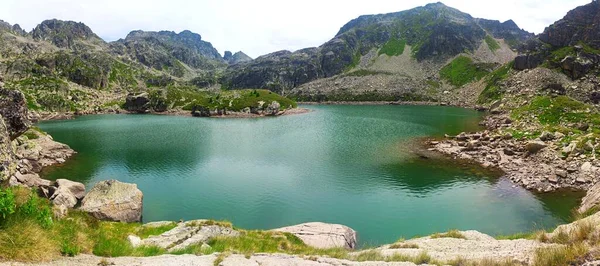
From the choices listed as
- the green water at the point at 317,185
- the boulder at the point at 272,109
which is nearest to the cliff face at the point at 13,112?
the green water at the point at 317,185

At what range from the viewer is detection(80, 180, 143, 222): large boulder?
112 feet

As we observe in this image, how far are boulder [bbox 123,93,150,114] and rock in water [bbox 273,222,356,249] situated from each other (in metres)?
156

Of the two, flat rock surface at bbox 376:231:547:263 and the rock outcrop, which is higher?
flat rock surface at bbox 376:231:547:263

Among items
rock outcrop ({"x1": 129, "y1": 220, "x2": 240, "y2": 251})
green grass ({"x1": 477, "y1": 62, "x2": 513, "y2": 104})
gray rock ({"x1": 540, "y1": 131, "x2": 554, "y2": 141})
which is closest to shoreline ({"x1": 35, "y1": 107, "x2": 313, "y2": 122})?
green grass ({"x1": 477, "y1": 62, "x2": 513, "y2": 104})

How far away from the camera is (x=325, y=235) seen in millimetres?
29453

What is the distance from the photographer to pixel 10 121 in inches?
874

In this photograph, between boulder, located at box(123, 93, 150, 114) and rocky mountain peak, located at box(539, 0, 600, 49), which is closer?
rocky mountain peak, located at box(539, 0, 600, 49)

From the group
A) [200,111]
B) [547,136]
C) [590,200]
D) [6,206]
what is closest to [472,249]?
[6,206]

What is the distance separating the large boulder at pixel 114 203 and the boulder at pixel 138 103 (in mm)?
140761

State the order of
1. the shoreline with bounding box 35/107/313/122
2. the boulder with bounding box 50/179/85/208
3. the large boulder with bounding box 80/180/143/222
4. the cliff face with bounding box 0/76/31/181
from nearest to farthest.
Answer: the cliff face with bounding box 0/76/31/181
the large boulder with bounding box 80/180/143/222
the boulder with bounding box 50/179/85/208
the shoreline with bounding box 35/107/313/122

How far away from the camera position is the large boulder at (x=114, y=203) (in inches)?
1347

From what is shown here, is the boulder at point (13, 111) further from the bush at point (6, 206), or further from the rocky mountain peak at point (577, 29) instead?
the rocky mountain peak at point (577, 29)

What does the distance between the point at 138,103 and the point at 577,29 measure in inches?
8836

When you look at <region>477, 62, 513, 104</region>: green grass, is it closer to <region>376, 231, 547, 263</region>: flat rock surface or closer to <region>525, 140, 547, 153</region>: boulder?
<region>525, 140, 547, 153</region>: boulder
